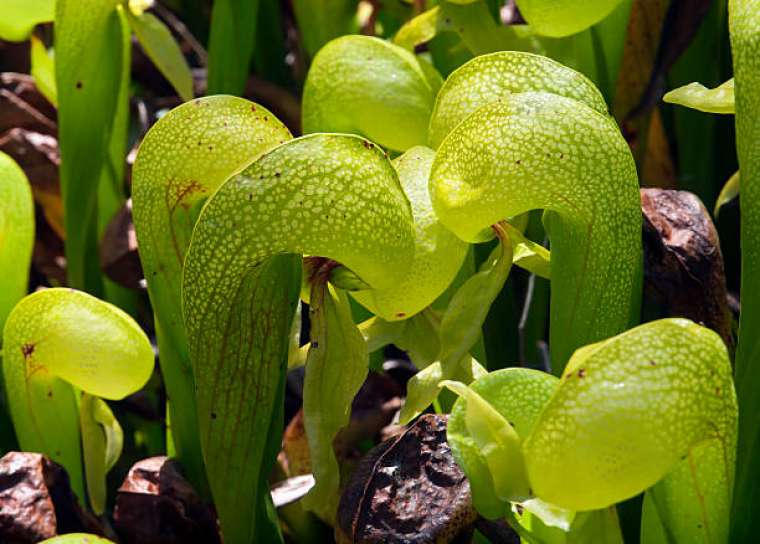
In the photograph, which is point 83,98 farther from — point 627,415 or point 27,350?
point 627,415

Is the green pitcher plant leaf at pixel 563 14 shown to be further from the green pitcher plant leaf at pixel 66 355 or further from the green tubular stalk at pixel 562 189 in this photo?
the green pitcher plant leaf at pixel 66 355

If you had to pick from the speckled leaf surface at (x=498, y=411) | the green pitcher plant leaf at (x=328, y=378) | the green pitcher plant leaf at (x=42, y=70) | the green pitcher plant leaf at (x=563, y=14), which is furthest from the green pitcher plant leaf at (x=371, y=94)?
the green pitcher plant leaf at (x=42, y=70)

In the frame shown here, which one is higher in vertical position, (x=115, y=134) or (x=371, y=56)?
(x=371, y=56)

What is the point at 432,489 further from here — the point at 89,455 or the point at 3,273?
the point at 3,273

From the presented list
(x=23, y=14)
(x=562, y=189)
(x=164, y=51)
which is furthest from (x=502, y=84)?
(x=23, y=14)

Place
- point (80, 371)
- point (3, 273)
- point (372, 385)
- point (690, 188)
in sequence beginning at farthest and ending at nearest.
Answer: point (690, 188) → point (372, 385) → point (3, 273) → point (80, 371)

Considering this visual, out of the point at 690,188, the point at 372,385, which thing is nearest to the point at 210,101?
the point at 372,385
